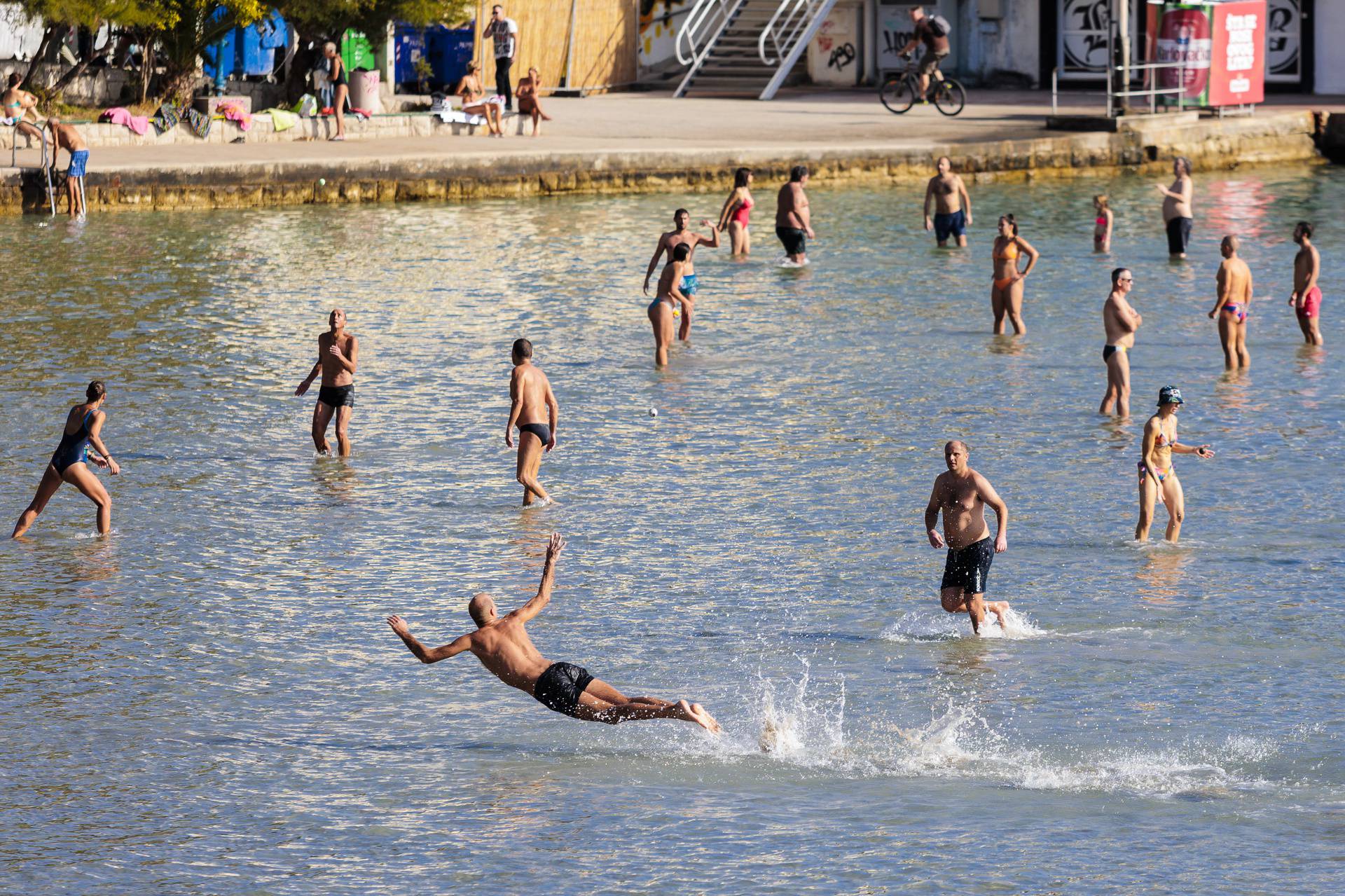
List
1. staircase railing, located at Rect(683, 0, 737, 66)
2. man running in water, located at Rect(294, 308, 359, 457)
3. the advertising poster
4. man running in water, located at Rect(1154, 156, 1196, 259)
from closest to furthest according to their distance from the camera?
1. man running in water, located at Rect(294, 308, 359, 457)
2. man running in water, located at Rect(1154, 156, 1196, 259)
3. the advertising poster
4. staircase railing, located at Rect(683, 0, 737, 66)

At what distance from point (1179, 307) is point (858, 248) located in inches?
241

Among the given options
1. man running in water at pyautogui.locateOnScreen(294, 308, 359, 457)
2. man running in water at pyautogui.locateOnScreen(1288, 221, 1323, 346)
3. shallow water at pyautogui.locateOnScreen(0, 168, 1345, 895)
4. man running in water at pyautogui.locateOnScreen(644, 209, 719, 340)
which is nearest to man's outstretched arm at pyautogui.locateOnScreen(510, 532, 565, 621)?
shallow water at pyautogui.locateOnScreen(0, 168, 1345, 895)

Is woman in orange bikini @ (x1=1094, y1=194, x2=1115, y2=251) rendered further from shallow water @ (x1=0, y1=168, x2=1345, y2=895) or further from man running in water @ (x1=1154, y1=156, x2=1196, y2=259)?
shallow water @ (x1=0, y1=168, x2=1345, y2=895)

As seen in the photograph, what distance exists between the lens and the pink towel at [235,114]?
125 feet

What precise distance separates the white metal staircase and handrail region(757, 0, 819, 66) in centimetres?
2

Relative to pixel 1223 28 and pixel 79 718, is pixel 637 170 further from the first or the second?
pixel 79 718

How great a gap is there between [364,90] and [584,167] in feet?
19.9

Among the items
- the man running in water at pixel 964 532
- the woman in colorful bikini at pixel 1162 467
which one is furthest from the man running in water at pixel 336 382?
the woman in colorful bikini at pixel 1162 467

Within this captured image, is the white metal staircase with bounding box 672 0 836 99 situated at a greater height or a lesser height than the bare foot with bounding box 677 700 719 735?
greater

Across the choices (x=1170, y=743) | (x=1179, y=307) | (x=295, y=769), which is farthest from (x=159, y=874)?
(x=1179, y=307)

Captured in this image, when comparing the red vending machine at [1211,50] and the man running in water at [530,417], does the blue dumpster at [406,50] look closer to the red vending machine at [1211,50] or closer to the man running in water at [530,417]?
the red vending machine at [1211,50]

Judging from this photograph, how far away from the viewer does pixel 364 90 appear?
39781 mm

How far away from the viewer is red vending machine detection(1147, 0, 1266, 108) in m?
40.5

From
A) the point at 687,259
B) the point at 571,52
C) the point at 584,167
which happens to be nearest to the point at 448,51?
the point at 571,52
